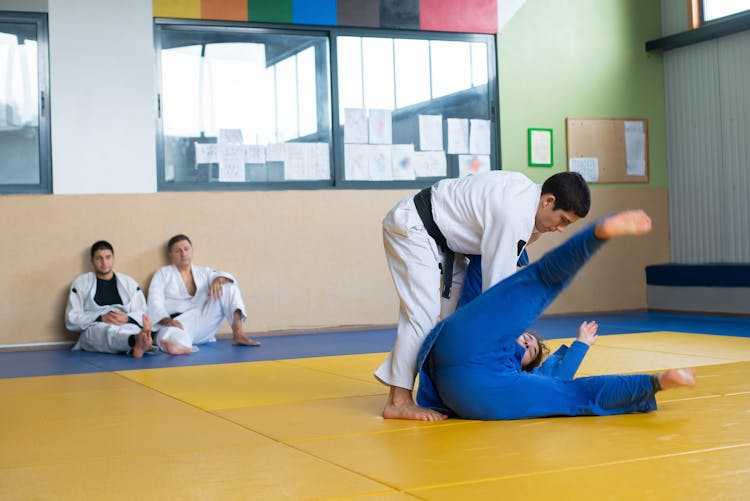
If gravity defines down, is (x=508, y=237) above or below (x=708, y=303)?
above

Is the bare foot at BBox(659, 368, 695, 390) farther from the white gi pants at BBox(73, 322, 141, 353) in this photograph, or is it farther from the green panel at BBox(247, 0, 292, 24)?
the green panel at BBox(247, 0, 292, 24)

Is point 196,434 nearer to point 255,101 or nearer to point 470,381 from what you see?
point 470,381

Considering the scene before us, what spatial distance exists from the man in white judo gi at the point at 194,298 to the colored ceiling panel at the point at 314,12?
2.21 meters

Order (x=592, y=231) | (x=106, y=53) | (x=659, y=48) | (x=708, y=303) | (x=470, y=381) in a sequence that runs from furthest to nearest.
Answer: (x=659, y=48), (x=708, y=303), (x=106, y=53), (x=470, y=381), (x=592, y=231)

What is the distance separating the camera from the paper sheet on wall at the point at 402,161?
26.5 ft

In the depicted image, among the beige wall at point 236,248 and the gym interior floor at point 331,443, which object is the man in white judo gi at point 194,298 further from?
the gym interior floor at point 331,443

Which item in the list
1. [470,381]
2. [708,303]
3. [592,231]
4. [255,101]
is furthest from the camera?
[708,303]

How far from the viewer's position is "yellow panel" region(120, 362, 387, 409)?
4039 mm

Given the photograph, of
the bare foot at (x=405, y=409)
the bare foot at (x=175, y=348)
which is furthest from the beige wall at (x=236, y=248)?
the bare foot at (x=405, y=409)

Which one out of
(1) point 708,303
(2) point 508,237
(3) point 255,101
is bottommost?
(1) point 708,303

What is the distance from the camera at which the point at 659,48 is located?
29.4 feet

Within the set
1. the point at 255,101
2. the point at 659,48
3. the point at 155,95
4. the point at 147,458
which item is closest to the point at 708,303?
the point at 659,48

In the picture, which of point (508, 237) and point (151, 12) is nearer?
point (508, 237)

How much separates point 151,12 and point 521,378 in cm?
529
